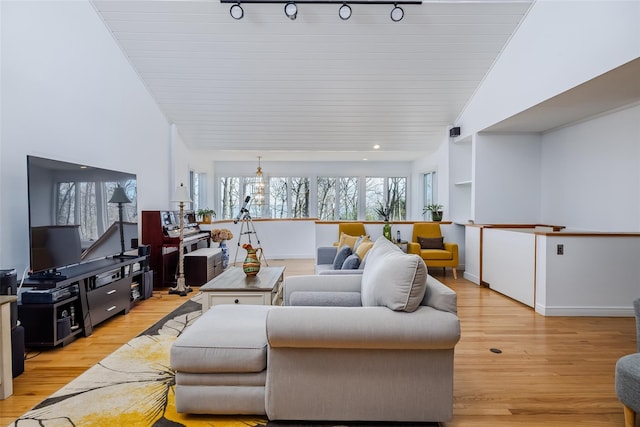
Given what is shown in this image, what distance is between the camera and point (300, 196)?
9.12 m

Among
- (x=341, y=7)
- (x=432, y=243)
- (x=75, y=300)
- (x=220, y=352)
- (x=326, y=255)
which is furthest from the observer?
(x=432, y=243)

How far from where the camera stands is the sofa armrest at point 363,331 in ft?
5.87

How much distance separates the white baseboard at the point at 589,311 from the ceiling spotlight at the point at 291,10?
4425 mm

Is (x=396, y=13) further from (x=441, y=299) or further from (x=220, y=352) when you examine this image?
(x=220, y=352)

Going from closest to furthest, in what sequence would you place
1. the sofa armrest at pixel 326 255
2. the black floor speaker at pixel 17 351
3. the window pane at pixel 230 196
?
the black floor speaker at pixel 17 351 < the sofa armrest at pixel 326 255 < the window pane at pixel 230 196

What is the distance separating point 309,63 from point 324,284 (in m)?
3.47

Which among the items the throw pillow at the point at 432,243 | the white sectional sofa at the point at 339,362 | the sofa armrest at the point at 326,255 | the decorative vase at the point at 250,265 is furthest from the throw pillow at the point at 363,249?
the throw pillow at the point at 432,243

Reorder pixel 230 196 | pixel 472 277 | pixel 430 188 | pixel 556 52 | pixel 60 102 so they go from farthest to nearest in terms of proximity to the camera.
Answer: pixel 230 196 < pixel 430 188 < pixel 472 277 < pixel 556 52 < pixel 60 102

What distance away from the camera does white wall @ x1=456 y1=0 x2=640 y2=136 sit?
9.81 feet

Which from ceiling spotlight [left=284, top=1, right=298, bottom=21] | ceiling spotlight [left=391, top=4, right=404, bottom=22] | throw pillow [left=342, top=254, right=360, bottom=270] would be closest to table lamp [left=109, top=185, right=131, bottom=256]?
throw pillow [left=342, top=254, right=360, bottom=270]

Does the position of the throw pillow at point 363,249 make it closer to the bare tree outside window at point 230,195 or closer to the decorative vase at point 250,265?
the decorative vase at point 250,265

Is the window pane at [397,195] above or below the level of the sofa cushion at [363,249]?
above

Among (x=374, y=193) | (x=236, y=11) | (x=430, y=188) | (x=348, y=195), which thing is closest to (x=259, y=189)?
(x=348, y=195)

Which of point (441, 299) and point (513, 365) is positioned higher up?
point (441, 299)
